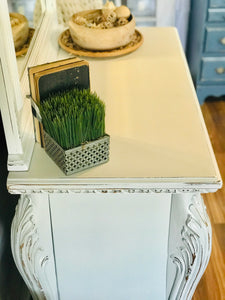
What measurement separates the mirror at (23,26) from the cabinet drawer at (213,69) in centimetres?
159

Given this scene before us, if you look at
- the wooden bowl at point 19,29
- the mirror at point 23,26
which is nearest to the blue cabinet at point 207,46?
the mirror at point 23,26

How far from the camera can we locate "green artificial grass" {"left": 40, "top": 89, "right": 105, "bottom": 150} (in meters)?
0.89

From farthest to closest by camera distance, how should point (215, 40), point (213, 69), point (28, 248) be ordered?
1. point (213, 69)
2. point (215, 40)
3. point (28, 248)

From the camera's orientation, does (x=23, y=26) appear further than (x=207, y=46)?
No

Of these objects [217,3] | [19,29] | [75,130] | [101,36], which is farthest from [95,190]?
[217,3]

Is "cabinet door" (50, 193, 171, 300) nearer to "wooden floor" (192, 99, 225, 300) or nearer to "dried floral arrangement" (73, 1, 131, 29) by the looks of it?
"wooden floor" (192, 99, 225, 300)

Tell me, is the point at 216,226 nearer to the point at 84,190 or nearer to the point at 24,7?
the point at 84,190

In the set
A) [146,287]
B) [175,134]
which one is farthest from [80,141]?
[146,287]

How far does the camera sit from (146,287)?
49.8 inches

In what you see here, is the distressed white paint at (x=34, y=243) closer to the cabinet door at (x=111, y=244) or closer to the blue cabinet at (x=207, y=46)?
the cabinet door at (x=111, y=244)

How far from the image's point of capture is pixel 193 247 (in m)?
1.05

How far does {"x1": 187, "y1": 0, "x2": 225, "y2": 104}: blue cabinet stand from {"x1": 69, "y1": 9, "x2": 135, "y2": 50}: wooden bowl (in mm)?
1257

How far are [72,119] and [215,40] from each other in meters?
1.94

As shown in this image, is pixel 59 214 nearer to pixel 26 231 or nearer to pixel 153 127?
pixel 26 231
